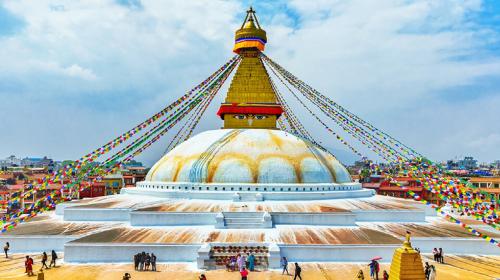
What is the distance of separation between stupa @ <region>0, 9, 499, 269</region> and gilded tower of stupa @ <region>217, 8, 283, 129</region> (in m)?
0.05

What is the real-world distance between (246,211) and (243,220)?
1.33 feet

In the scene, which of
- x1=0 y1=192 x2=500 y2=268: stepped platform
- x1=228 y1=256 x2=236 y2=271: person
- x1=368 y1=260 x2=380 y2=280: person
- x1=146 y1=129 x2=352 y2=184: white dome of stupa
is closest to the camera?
x1=368 y1=260 x2=380 y2=280: person

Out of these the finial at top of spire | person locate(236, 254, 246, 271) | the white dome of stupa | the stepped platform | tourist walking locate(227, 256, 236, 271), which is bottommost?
tourist walking locate(227, 256, 236, 271)

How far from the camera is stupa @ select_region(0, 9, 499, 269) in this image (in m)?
11.7

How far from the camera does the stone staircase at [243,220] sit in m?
13.6

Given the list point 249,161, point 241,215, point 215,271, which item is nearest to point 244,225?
point 241,215

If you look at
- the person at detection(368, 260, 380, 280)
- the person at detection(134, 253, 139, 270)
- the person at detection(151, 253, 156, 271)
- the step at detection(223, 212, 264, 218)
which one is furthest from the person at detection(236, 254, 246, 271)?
the person at detection(368, 260, 380, 280)

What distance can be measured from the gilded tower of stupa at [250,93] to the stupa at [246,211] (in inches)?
2.1

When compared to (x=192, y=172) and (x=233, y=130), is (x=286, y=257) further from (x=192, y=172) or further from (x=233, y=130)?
(x=233, y=130)

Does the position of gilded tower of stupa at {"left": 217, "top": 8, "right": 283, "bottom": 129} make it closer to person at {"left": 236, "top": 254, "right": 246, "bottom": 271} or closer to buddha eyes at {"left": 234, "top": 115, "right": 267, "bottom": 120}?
buddha eyes at {"left": 234, "top": 115, "right": 267, "bottom": 120}

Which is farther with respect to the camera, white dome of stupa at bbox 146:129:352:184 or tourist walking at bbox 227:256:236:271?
white dome of stupa at bbox 146:129:352:184

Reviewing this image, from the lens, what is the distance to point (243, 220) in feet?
45.6

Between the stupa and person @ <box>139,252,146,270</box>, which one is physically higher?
the stupa

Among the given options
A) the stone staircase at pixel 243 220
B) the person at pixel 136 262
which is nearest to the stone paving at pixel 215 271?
the person at pixel 136 262
